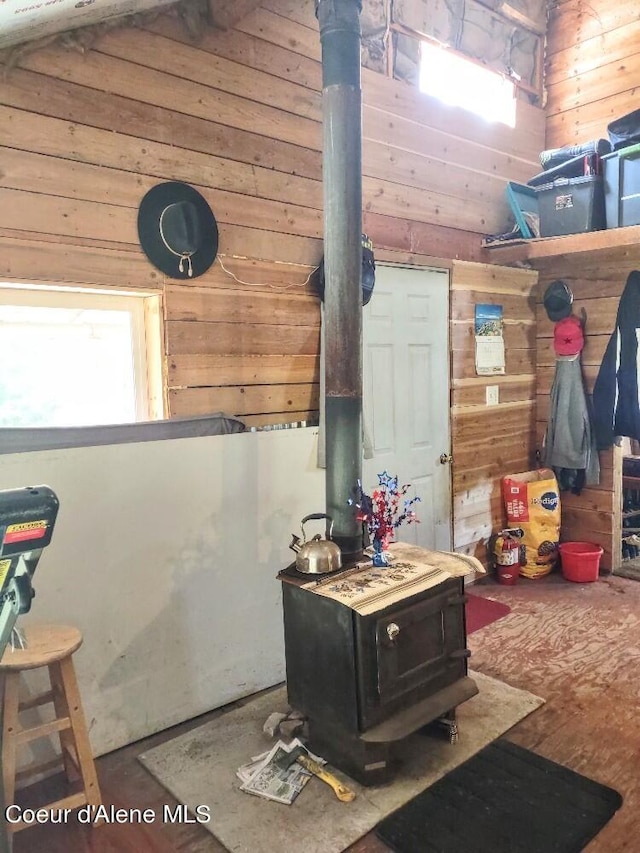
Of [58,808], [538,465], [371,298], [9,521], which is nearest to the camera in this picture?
[9,521]

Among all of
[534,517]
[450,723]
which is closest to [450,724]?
[450,723]

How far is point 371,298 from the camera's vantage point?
11.3 ft

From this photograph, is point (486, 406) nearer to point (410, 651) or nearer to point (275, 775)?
point (410, 651)

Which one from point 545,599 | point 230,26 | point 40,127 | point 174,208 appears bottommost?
point 545,599

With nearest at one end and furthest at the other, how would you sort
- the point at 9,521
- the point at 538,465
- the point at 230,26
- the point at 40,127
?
the point at 9,521
the point at 40,127
the point at 230,26
the point at 538,465

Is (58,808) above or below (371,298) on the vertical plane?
below

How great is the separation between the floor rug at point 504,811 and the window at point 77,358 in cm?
177

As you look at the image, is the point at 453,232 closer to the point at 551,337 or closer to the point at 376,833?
the point at 551,337

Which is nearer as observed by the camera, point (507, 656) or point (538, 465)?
point (507, 656)

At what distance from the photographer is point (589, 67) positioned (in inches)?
165

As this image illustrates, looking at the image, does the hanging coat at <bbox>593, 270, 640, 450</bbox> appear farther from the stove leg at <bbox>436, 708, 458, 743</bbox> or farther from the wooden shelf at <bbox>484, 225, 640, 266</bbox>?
the stove leg at <bbox>436, 708, 458, 743</bbox>

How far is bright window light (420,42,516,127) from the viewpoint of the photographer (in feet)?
12.3

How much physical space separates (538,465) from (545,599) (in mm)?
1099

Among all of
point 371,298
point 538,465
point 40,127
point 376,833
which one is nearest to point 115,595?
point 376,833
